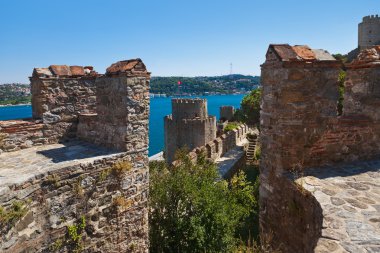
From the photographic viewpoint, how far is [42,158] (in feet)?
18.5

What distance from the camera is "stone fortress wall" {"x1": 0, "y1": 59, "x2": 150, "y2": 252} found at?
4457 mm

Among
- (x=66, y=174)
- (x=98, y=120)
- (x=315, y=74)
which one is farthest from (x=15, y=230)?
(x=315, y=74)

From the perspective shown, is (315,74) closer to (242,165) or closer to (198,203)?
(198,203)

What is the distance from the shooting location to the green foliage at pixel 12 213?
3807 millimetres

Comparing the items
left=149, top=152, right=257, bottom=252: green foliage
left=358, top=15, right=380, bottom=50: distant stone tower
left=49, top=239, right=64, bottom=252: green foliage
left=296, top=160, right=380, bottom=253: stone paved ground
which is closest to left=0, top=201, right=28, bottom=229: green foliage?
left=49, top=239, right=64, bottom=252: green foliage

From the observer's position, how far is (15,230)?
13.2 ft

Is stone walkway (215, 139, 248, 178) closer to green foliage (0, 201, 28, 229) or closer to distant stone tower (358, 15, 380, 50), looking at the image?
green foliage (0, 201, 28, 229)

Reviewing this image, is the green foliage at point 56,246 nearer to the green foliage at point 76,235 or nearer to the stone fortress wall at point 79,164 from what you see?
the stone fortress wall at point 79,164

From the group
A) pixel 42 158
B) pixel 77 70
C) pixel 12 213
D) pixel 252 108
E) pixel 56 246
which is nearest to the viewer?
pixel 12 213

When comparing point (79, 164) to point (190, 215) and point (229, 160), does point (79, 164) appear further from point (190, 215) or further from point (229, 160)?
point (229, 160)

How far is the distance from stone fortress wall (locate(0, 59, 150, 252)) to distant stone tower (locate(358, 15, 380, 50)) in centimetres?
4828

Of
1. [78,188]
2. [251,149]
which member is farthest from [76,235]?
[251,149]

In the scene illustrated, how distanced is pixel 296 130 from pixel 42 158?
4.71m

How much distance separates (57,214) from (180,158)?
4343mm
